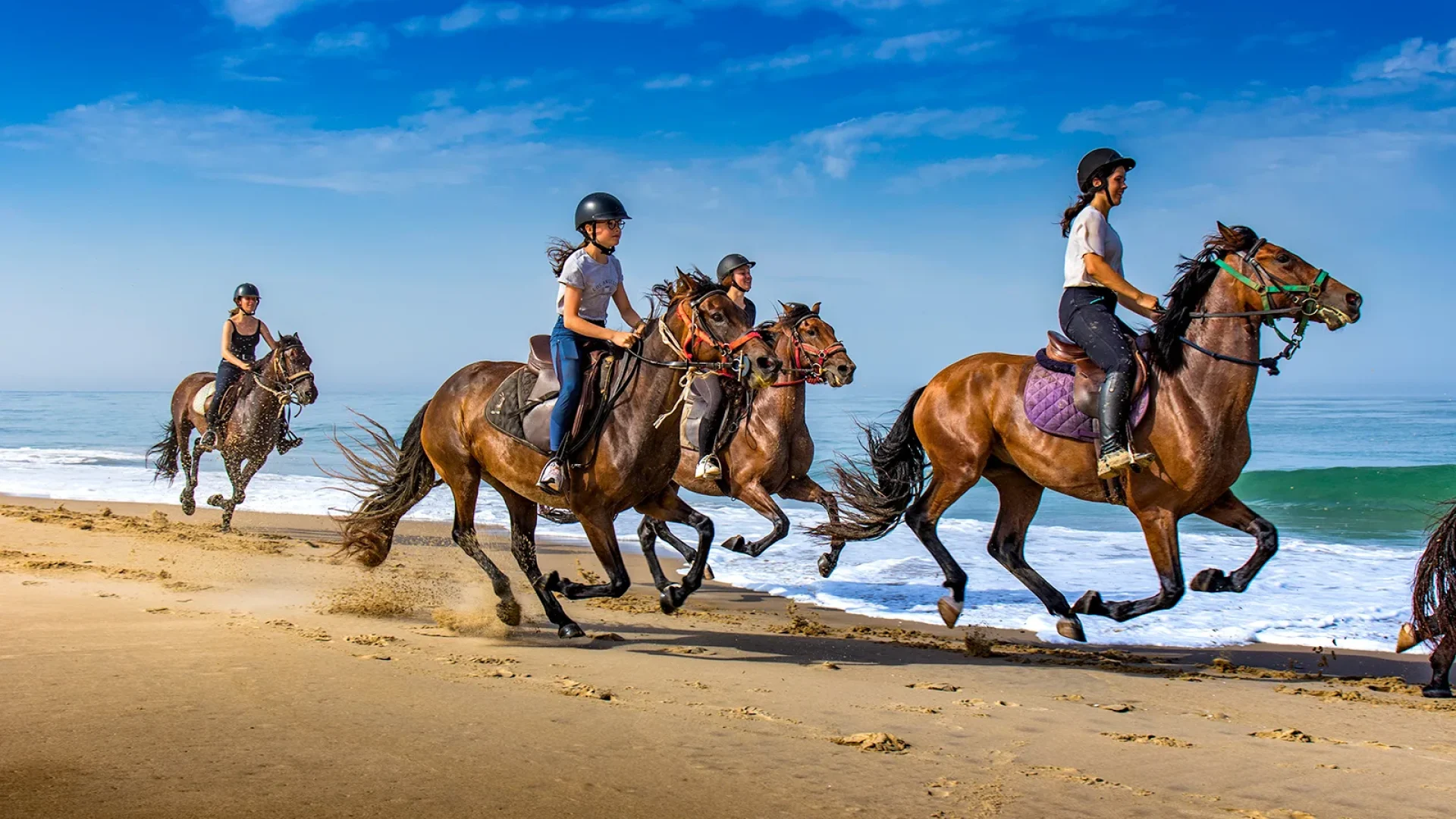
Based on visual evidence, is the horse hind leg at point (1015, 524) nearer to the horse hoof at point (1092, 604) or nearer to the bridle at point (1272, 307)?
the horse hoof at point (1092, 604)

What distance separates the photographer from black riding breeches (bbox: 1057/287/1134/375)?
21.5 feet

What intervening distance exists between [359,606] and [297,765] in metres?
4.12

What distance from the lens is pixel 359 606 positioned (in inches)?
298

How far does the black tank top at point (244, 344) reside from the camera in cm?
1305

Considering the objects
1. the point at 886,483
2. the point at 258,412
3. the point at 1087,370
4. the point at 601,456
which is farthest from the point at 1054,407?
the point at 258,412

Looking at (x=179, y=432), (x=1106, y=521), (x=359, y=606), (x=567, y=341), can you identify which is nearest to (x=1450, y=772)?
(x=567, y=341)

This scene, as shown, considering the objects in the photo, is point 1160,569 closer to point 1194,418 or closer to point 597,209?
point 1194,418

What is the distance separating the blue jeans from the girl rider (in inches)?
286

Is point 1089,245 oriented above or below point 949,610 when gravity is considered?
above

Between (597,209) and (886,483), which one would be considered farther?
(886,483)

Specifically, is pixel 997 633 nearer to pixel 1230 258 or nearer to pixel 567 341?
pixel 1230 258

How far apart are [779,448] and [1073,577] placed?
131 inches

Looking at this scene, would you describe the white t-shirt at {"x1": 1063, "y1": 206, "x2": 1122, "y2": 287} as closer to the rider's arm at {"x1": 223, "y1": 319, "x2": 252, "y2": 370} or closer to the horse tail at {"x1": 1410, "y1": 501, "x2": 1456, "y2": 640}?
→ the horse tail at {"x1": 1410, "y1": 501, "x2": 1456, "y2": 640}

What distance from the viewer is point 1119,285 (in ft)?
21.3
